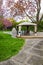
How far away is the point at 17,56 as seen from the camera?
10.9m

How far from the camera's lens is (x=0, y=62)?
963 cm

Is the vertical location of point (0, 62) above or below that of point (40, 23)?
above

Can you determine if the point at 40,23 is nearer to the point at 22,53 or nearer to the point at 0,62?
the point at 22,53

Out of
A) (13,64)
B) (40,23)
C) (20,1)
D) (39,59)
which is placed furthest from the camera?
(40,23)

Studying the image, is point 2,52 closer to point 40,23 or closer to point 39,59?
point 39,59

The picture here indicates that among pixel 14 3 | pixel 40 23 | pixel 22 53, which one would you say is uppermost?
pixel 14 3

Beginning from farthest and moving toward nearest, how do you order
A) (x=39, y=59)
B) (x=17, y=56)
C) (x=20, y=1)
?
(x=20, y=1) → (x=17, y=56) → (x=39, y=59)

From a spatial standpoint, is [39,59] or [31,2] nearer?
[39,59]

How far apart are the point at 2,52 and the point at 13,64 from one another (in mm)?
2856

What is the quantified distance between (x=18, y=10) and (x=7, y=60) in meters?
21.2

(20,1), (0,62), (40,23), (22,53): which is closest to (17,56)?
(22,53)

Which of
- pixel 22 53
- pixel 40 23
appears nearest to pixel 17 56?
pixel 22 53

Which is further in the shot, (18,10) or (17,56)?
(18,10)

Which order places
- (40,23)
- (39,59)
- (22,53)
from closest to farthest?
(39,59)
(22,53)
(40,23)
